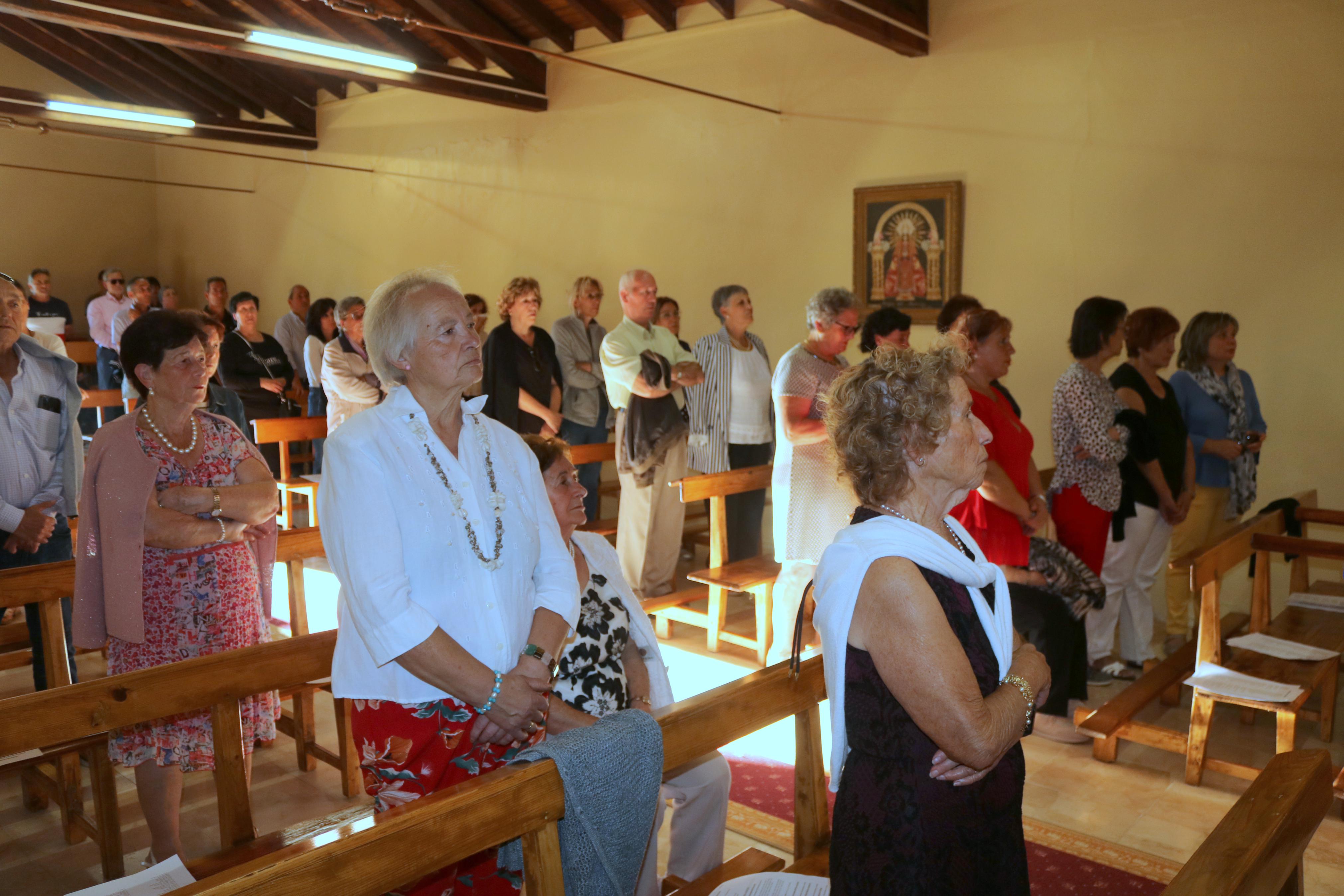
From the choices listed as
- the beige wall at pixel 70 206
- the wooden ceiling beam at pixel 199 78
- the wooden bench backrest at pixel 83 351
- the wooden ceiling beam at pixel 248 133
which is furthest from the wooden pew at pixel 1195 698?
the beige wall at pixel 70 206

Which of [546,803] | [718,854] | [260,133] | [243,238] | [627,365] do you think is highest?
[260,133]

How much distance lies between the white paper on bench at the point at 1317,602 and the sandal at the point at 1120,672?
70cm

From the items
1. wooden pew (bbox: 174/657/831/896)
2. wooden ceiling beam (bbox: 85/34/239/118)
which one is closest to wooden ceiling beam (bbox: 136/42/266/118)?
wooden ceiling beam (bbox: 85/34/239/118)

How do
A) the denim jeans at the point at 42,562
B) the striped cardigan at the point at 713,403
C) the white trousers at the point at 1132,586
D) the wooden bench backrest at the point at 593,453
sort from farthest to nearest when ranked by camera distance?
the wooden bench backrest at the point at 593,453 → the striped cardigan at the point at 713,403 → the white trousers at the point at 1132,586 → the denim jeans at the point at 42,562

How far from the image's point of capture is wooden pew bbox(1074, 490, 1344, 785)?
3.37 m

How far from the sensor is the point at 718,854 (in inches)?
94.5

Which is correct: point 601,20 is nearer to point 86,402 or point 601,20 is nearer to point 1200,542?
point 86,402

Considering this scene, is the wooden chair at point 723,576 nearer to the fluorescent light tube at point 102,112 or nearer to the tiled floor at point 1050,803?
the tiled floor at point 1050,803

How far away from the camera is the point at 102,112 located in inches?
307

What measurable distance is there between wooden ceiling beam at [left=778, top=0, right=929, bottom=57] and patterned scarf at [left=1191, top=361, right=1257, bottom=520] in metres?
2.71

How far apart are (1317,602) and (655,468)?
9.65 feet

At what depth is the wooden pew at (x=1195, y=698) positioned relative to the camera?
337 centimetres

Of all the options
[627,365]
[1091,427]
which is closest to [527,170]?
[627,365]

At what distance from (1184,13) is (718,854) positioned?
16.8ft
